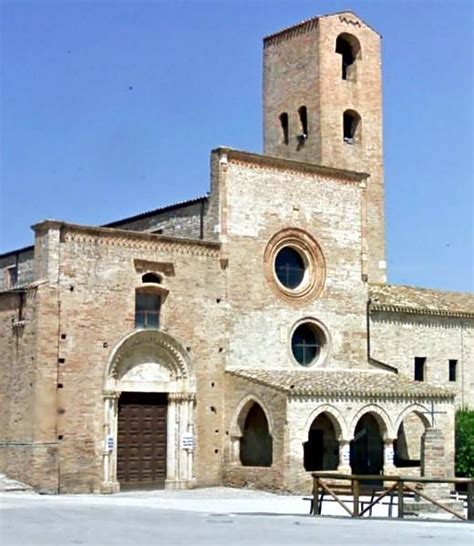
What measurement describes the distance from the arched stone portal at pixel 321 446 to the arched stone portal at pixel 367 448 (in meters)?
1.14

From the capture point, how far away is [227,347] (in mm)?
32500

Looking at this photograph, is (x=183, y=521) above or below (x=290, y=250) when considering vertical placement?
below

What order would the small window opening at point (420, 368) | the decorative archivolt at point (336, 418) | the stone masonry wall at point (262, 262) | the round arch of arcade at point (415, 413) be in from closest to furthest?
the decorative archivolt at point (336, 418) < the stone masonry wall at point (262, 262) < the round arch of arcade at point (415, 413) < the small window opening at point (420, 368)

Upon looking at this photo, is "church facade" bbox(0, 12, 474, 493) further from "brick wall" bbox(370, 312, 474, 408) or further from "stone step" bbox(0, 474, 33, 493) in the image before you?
"stone step" bbox(0, 474, 33, 493)

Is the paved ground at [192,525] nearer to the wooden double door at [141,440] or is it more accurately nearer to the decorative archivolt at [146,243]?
the wooden double door at [141,440]

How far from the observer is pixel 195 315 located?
105 ft

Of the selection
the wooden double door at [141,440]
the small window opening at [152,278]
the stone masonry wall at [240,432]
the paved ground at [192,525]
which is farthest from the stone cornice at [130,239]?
the paved ground at [192,525]

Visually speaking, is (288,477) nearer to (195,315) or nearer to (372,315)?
(195,315)

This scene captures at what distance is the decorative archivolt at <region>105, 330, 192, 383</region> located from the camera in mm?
30281

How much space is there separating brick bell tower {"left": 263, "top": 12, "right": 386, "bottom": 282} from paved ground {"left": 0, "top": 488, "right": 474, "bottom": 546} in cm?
1806

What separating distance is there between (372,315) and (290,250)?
4.20 m

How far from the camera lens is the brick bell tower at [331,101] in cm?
4178

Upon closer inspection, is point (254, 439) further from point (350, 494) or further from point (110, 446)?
point (350, 494)

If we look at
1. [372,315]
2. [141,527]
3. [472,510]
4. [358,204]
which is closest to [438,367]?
[372,315]
